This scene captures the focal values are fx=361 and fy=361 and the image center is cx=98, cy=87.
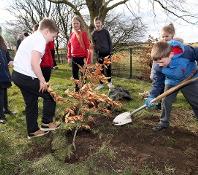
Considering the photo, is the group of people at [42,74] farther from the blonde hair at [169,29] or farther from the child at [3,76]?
the child at [3,76]

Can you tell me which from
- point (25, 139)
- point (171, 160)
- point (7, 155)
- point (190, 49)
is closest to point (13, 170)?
point (7, 155)

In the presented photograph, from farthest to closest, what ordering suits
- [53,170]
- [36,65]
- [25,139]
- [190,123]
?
[190,123] → [25,139] → [36,65] → [53,170]

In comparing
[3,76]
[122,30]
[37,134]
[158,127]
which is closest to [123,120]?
[158,127]

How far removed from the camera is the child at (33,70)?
15.8 ft

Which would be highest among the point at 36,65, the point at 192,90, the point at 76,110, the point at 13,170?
the point at 36,65

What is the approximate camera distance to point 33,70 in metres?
4.86

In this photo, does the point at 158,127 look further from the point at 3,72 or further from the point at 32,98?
the point at 3,72

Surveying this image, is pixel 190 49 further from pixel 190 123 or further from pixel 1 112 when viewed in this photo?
pixel 1 112

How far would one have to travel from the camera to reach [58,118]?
6348mm

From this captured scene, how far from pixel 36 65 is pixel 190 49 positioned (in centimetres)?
209

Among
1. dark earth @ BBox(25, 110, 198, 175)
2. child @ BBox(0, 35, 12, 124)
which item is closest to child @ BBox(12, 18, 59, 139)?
dark earth @ BBox(25, 110, 198, 175)

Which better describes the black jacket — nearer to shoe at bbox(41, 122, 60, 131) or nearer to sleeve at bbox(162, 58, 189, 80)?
shoe at bbox(41, 122, 60, 131)

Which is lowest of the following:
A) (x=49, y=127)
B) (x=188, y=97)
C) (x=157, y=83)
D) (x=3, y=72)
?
(x=49, y=127)

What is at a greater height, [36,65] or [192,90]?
[36,65]
